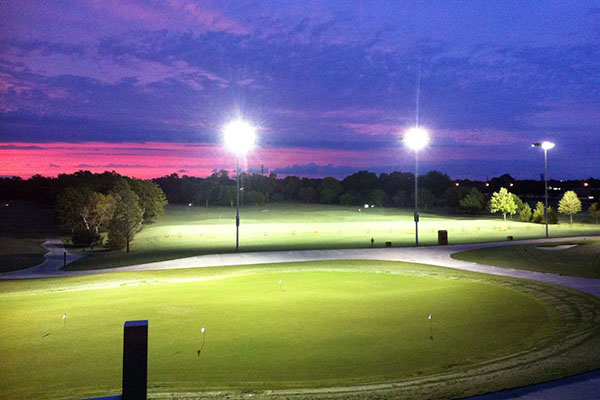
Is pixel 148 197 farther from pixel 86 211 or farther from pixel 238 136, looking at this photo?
pixel 238 136

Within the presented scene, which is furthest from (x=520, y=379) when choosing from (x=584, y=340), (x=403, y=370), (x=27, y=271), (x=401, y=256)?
(x=27, y=271)

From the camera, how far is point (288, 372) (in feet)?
36.3

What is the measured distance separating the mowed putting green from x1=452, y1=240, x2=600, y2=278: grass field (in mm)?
7055

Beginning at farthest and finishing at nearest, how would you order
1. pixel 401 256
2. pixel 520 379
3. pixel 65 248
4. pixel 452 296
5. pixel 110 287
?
pixel 65 248 → pixel 401 256 → pixel 110 287 → pixel 452 296 → pixel 520 379

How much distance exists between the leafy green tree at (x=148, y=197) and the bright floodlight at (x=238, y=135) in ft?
180

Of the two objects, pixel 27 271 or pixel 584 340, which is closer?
pixel 584 340

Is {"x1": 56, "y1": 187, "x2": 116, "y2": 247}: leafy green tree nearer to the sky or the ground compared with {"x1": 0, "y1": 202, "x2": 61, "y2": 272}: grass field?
nearer to the sky

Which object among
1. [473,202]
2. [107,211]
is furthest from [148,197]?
[473,202]

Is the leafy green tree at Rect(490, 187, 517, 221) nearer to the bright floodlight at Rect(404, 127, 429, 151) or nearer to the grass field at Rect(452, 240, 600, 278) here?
the grass field at Rect(452, 240, 600, 278)

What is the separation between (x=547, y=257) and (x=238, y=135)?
85.2ft

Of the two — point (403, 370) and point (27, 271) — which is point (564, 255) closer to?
point (403, 370)

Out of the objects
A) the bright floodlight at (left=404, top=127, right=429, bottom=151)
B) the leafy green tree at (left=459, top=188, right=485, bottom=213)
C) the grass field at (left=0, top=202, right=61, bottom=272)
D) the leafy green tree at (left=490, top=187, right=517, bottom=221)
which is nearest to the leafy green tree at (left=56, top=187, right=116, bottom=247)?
the grass field at (left=0, top=202, right=61, bottom=272)

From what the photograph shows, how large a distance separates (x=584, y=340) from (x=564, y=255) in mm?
27859

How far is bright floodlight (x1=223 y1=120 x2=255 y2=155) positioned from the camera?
40.9 m
